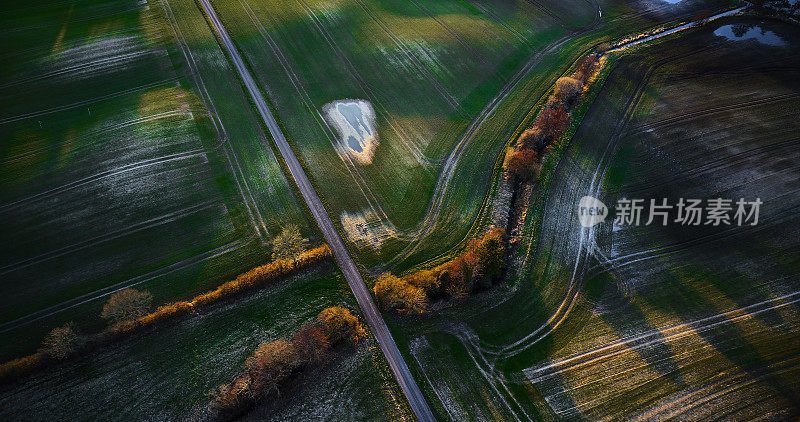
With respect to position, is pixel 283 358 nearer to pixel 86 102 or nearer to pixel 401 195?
pixel 401 195

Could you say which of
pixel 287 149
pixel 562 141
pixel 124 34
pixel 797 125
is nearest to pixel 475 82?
pixel 562 141

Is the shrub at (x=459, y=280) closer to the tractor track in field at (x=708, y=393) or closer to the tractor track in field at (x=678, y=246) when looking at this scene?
the tractor track in field at (x=678, y=246)

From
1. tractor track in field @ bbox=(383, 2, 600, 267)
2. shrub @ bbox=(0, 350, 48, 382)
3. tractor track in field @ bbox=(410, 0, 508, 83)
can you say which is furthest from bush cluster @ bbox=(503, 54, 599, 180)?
shrub @ bbox=(0, 350, 48, 382)

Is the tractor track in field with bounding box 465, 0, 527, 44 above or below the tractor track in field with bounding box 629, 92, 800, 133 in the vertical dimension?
above

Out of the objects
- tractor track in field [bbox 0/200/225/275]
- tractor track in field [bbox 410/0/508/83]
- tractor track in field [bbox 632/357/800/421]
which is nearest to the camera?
tractor track in field [bbox 632/357/800/421]

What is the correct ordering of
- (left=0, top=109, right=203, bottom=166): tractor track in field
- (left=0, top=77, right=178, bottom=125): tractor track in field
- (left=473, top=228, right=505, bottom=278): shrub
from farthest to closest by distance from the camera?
(left=0, top=77, right=178, bottom=125): tractor track in field → (left=0, top=109, right=203, bottom=166): tractor track in field → (left=473, top=228, right=505, bottom=278): shrub

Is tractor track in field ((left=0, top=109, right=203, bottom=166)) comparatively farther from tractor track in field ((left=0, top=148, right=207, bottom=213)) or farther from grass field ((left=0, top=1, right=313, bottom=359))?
tractor track in field ((left=0, top=148, right=207, bottom=213))

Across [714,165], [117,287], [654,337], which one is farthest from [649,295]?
→ [117,287]
